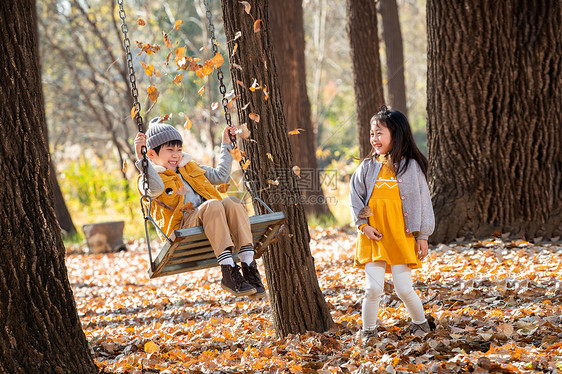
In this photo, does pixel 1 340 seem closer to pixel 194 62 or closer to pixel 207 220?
pixel 207 220

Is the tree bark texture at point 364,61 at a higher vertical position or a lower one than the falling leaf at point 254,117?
higher

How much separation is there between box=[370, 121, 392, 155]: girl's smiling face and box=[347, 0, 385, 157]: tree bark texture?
534 centimetres

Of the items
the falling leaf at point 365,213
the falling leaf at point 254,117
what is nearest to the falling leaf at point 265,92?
the falling leaf at point 254,117

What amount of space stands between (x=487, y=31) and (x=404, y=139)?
317cm

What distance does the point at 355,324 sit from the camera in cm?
449

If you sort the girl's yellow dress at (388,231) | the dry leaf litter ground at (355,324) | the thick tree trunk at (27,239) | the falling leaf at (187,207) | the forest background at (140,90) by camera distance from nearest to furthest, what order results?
the thick tree trunk at (27,239) → the dry leaf litter ground at (355,324) → the girl's yellow dress at (388,231) → the falling leaf at (187,207) → the forest background at (140,90)

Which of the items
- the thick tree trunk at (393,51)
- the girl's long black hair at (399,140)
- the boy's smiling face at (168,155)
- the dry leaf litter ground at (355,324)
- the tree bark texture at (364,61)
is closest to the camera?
the dry leaf litter ground at (355,324)

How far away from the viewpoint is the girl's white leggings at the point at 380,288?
382 centimetres

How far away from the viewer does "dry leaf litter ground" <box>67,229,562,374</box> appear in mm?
3551

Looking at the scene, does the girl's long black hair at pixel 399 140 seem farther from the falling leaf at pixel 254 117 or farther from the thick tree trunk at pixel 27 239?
the thick tree trunk at pixel 27 239

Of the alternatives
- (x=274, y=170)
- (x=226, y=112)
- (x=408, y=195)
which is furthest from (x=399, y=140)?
(x=226, y=112)

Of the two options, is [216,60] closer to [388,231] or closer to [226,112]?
[226,112]

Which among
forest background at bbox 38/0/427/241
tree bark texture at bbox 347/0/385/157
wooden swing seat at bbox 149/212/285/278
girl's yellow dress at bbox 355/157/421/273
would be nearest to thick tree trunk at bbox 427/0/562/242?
forest background at bbox 38/0/427/241

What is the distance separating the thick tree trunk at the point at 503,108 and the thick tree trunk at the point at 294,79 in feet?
10.7
